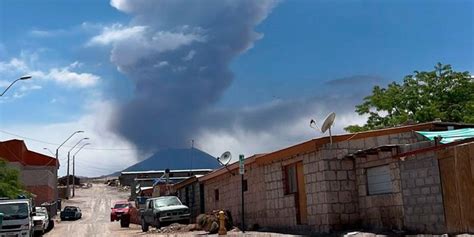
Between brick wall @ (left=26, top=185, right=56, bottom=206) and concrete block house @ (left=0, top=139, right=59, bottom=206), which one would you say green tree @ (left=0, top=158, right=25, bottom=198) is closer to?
concrete block house @ (left=0, top=139, right=59, bottom=206)

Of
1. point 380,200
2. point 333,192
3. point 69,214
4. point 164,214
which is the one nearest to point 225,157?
point 164,214

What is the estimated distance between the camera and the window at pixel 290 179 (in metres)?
20.5

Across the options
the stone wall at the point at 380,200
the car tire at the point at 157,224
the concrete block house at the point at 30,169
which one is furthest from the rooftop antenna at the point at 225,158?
the concrete block house at the point at 30,169

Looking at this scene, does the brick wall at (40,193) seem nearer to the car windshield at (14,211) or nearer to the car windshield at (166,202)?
the car windshield at (166,202)

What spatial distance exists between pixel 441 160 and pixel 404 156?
1540 mm

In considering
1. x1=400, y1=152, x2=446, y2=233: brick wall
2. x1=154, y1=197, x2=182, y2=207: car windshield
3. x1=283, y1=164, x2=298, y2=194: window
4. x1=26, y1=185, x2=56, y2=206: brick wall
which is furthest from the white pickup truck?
x1=26, y1=185, x2=56, y2=206: brick wall

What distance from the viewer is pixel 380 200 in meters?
16.7

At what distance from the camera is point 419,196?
14.9 metres

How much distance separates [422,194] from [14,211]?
16.5 meters

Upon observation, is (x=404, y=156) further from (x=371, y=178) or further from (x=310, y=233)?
(x=310, y=233)

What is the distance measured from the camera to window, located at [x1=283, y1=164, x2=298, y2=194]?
67.1 ft

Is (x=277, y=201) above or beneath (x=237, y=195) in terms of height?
beneath

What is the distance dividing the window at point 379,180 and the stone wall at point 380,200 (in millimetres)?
133

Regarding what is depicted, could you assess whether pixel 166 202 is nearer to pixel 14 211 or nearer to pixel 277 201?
pixel 14 211
